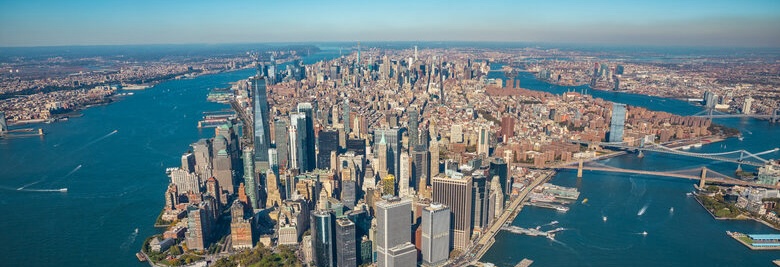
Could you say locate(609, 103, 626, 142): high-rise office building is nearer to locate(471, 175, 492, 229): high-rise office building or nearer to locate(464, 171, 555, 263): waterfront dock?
locate(464, 171, 555, 263): waterfront dock

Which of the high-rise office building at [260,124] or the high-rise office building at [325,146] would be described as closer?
the high-rise office building at [260,124]

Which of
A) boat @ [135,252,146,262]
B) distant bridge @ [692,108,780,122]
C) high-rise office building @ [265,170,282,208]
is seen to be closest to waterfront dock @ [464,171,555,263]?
high-rise office building @ [265,170,282,208]

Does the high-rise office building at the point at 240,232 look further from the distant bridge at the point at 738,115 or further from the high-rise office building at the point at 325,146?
the distant bridge at the point at 738,115

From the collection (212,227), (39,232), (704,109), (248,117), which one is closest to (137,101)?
(248,117)

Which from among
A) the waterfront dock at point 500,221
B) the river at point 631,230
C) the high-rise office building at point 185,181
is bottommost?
the river at point 631,230

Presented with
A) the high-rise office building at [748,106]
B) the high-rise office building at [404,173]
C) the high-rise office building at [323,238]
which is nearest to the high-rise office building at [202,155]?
the high-rise office building at [404,173]

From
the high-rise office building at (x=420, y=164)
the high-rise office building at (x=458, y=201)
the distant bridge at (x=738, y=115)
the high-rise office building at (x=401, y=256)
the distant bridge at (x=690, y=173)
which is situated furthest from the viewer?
the distant bridge at (x=738, y=115)

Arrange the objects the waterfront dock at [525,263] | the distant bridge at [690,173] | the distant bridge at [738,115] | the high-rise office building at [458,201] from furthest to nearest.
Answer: the distant bridge at [738,115] < the distant bridge at [690,173] < the high-rise office building at [458,201] < the waterfront dock at [525,263]
